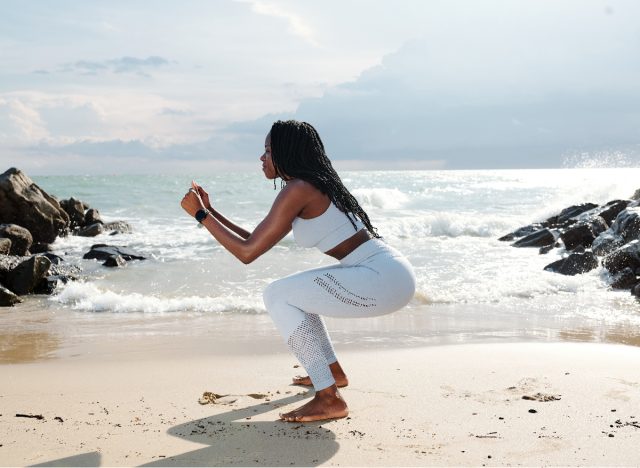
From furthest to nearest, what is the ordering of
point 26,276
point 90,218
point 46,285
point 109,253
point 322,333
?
point 90,218, point 109,253, point 46,285, point 26,276, point 322,333

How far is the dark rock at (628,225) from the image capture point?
42.0ft

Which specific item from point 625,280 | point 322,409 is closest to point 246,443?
point 322,409

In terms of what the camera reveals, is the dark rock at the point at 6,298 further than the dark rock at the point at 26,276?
No

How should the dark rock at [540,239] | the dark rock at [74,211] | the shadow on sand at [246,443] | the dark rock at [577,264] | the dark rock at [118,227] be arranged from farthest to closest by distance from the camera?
1. the dark rock at [118,227]
2. the dark rock at [74,211]
3. the dark rock at [540,239]
4. the dark rock at [577,264]
5. the shadow on sand at [246,443]

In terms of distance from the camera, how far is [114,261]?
14.5 metres

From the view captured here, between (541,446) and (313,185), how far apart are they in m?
1.79

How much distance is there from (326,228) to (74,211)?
2059 cm

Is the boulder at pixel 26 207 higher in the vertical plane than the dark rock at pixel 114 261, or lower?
higher

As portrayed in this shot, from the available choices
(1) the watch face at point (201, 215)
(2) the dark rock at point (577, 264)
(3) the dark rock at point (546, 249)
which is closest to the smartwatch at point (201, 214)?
(1) the watch face at point (201, 215)

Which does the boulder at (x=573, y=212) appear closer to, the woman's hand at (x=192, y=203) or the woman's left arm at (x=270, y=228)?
the woman's left arm at (x=270, y=228)

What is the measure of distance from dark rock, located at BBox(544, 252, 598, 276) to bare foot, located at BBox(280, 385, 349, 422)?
8875 mm

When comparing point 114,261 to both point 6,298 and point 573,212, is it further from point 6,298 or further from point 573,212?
point 573,212

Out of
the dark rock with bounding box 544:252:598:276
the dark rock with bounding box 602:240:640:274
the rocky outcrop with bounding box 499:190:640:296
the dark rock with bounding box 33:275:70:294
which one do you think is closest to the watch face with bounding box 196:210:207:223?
the rocky outcrop with bounding box 499:190:640:296

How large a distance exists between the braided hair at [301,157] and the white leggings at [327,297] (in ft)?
1.03
